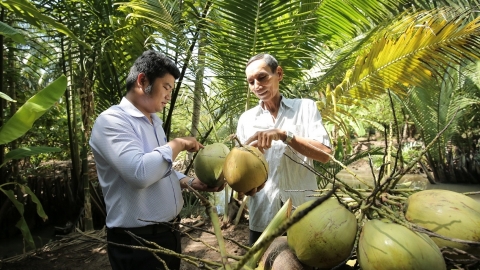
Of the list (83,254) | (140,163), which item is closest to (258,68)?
(140,163)

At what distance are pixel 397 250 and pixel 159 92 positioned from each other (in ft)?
4.12

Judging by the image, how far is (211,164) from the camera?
1.43 m

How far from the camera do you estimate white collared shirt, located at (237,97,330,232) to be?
190 centimetres

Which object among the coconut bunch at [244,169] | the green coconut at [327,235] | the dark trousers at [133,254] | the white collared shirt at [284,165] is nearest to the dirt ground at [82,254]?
the white collared shirt at [284,165]

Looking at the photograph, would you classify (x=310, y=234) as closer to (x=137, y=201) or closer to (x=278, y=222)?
(x=278, y=222)

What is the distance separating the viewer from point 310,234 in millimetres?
673

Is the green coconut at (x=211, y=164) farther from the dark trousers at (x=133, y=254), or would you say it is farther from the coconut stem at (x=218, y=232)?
the coconut stem at (x=218, y=232)

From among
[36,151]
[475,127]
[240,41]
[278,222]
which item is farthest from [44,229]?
[475,127]

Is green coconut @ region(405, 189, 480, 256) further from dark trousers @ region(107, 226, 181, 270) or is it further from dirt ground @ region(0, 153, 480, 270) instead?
dirt ground @ region(0, 153, 480, 270)

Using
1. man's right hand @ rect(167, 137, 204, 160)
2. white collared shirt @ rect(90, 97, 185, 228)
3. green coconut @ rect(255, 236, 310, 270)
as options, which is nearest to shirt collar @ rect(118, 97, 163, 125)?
white collared shirt @ rect(90, 97, 185, 228)

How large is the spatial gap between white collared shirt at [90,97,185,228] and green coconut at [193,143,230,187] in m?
0.13

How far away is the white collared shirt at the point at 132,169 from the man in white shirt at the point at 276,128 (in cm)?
50

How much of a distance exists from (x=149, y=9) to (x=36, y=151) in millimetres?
1645

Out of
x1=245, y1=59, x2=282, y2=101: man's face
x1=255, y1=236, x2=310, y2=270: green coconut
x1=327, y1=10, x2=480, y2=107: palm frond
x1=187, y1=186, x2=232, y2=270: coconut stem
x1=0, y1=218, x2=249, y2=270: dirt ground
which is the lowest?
x1=0, y1=218, x2=249, y2=270: dirt ground
